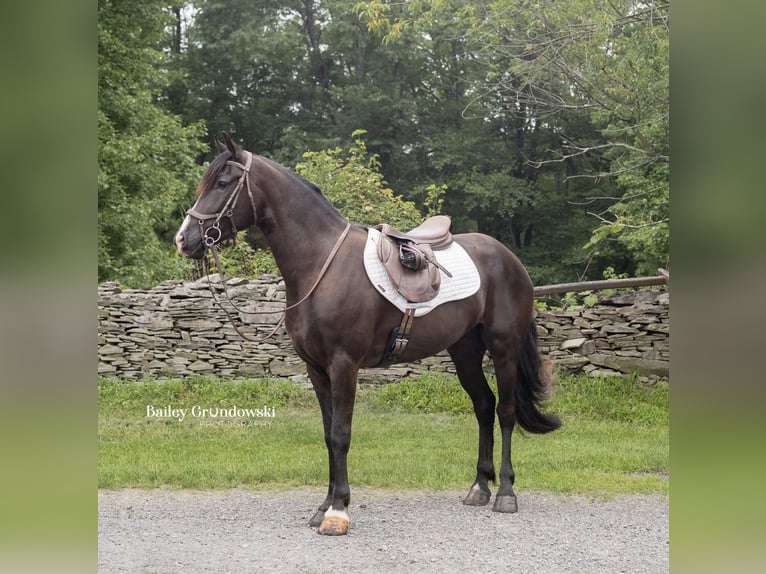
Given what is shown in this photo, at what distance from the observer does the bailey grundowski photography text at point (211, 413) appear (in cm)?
717

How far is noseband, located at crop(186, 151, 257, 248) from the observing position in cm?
362

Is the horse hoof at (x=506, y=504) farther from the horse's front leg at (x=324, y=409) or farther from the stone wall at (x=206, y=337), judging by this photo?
the stone wall at (x=206, y=337)

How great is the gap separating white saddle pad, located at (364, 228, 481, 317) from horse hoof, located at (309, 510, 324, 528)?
1346 mm

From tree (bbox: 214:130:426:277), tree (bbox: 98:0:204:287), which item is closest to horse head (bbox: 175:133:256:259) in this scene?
tree (bbox: 214:130:426:277)

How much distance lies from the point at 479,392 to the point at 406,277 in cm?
116

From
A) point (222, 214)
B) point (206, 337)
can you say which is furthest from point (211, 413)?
point (222, 214)

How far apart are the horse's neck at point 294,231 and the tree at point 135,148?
18.7 feet

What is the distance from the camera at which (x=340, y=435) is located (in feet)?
12.6

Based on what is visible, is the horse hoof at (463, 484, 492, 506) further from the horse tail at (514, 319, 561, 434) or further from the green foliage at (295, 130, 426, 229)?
the green foliage at (295, 130, 426, 229)

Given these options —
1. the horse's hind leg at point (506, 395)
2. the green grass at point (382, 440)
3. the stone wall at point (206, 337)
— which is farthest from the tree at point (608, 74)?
the horse's hind leg at point (506, 395)

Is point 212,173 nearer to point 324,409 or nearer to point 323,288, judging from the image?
point 323,288
